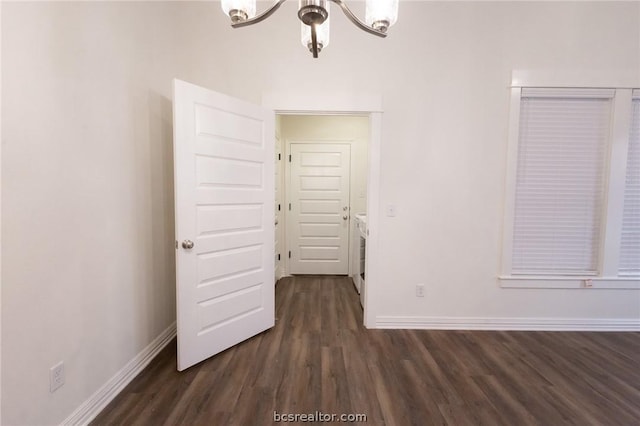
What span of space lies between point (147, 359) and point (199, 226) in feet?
3.45

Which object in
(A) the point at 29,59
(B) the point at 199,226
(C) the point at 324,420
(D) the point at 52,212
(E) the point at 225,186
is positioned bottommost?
(C) the point at 324,420

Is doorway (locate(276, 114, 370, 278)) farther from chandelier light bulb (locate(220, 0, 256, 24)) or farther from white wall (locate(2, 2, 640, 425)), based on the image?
chandelier light bulb (locate(220, 0, 256, 24))

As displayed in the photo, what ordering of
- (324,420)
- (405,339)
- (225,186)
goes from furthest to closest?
1. (405,339)
2. (225,186)
3. (324,420)

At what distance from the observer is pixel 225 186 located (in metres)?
1.88

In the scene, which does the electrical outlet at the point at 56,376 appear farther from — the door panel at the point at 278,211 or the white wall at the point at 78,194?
the door panel at the point at 278,211

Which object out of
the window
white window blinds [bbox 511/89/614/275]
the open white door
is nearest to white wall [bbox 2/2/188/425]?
the open white door

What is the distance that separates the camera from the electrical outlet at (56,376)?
1.20m

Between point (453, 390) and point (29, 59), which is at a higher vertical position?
point (29, 59)

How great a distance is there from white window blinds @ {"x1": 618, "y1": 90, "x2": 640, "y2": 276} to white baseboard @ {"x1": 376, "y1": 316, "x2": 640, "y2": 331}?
490mm

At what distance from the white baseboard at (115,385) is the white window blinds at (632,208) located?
13.2ft

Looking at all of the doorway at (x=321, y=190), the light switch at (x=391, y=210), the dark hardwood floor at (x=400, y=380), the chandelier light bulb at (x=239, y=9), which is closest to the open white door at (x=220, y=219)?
the dark hardwood floor at (x=400, y=380)

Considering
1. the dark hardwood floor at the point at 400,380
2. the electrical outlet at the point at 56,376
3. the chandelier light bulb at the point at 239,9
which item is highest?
the chandelier light bulb at the point at 239,9

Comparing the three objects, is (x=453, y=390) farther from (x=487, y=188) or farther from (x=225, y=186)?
(x=225, y=186)

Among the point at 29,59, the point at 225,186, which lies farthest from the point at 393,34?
the point at 29,59
